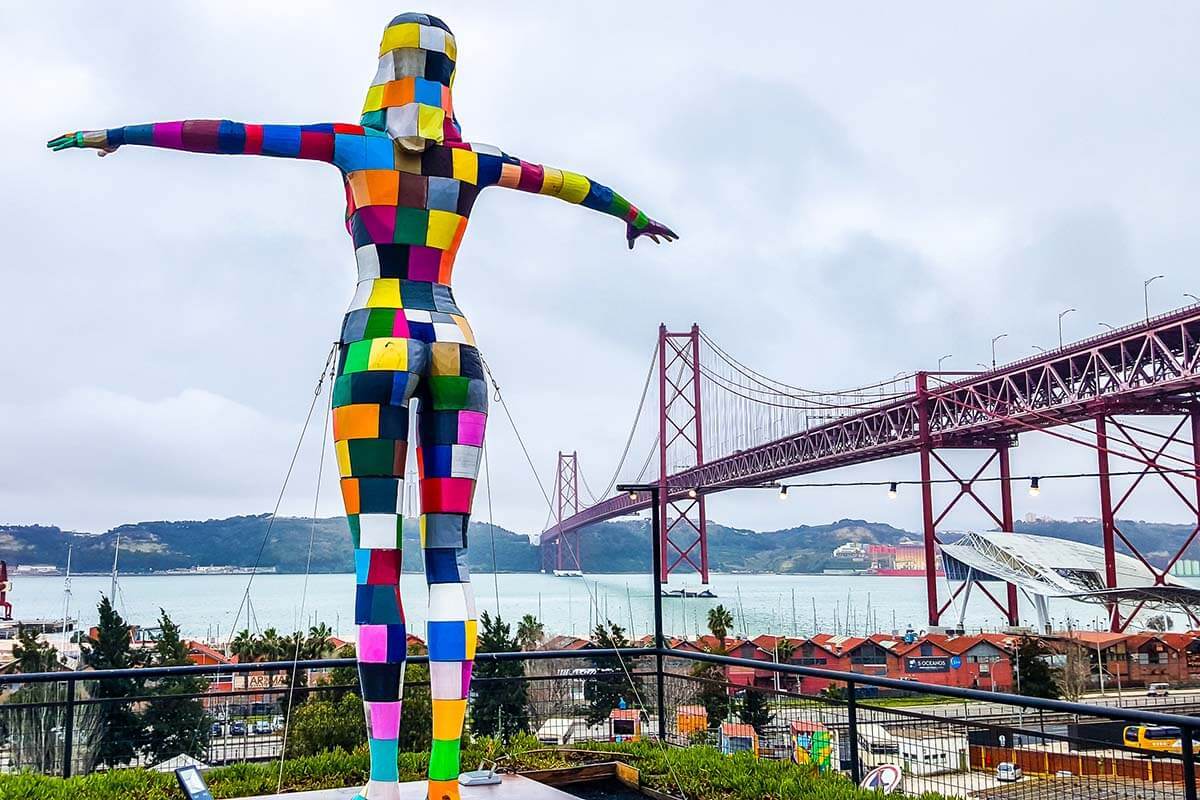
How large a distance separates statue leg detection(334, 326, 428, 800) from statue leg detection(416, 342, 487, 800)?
0.34 feet

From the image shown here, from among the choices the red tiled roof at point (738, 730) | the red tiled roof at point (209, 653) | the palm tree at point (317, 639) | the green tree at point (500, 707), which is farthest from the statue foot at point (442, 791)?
the red tiled roof at point (209, 653)

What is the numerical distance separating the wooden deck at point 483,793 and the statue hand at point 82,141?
2247mm

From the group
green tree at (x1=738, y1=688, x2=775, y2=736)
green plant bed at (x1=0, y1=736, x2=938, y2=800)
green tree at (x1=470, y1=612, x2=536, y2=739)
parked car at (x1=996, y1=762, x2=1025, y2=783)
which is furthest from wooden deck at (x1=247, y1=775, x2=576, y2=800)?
green tree at (x1=738, y1=688, x2=775, y2=736)

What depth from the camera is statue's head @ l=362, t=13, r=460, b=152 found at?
3102 mm

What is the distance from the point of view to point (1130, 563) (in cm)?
2547

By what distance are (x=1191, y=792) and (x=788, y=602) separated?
8655cm

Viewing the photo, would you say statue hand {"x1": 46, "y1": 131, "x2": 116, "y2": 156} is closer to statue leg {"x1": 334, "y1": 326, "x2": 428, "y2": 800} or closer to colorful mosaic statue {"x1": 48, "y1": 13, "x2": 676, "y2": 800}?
colorful mosaic statue {"x1": 48, "y1": 13, "x2": 676, "y2": 800}

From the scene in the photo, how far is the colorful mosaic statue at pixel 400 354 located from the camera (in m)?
2.85

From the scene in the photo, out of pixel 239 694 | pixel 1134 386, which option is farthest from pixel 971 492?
pixel 239 694

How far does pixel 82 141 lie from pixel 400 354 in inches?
45.7

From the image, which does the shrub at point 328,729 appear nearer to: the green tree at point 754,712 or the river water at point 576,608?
the green tree at point 754,712

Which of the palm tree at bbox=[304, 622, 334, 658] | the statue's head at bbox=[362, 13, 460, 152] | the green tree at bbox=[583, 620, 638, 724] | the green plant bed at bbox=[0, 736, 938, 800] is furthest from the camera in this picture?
the palm tree at bbox=[304, 622, 334, 658]

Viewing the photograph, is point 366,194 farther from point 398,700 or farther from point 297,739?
point 297,739

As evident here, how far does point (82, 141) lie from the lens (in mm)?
2939
